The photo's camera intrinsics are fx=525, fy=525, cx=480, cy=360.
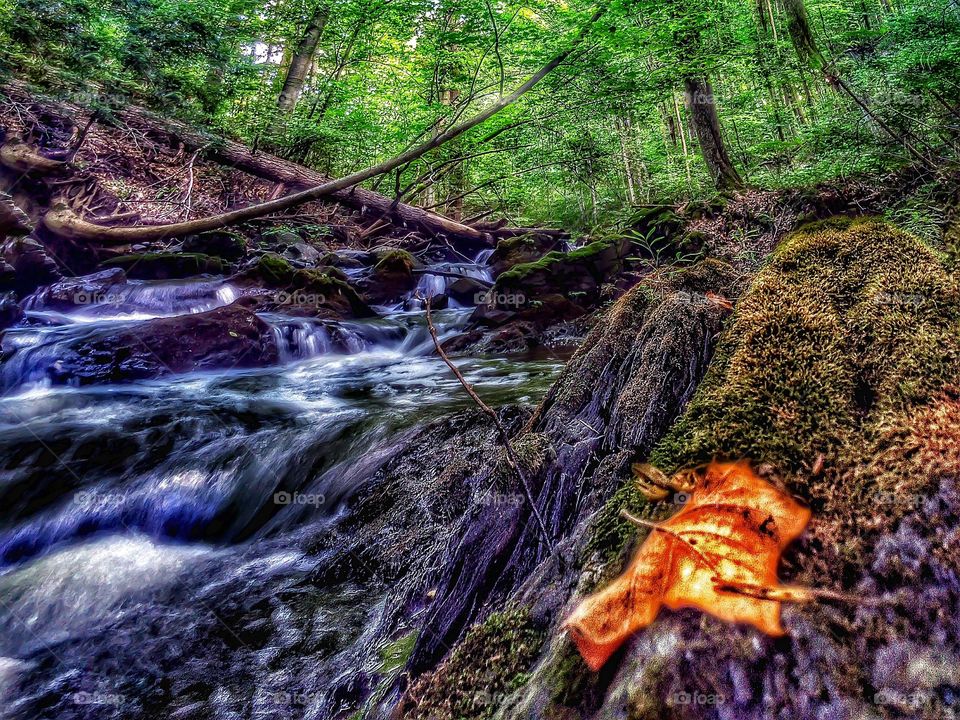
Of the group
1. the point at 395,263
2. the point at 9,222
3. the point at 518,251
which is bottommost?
the point at 518,251

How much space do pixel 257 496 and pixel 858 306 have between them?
444 centimetres

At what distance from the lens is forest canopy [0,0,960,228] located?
5281 millimetres

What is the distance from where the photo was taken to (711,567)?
116 centimetres

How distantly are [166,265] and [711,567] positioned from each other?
12618 millimetres

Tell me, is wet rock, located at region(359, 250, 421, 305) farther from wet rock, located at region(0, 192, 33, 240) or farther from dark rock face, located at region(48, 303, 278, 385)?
wet rock, located at region(0, 192, 33, 240)

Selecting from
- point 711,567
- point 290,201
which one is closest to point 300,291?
point 290,201

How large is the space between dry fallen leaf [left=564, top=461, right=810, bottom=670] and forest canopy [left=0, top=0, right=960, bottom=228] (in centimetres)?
344

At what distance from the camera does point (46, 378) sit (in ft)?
25.0

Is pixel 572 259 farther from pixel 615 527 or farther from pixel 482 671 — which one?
pixel 482 671

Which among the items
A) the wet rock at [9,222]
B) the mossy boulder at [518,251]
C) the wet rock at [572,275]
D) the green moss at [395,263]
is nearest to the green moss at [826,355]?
the wet rock at [572,275]

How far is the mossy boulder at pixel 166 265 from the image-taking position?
432 inches

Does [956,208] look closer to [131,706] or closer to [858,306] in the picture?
[858,306]

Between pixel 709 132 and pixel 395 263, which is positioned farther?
pixel 395 263

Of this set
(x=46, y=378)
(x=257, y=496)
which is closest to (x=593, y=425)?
(x=257, y=496)
